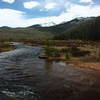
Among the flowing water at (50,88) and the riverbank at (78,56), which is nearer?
the flowing water at (50,88)

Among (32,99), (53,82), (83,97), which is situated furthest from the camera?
(53,82)

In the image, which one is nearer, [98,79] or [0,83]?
[0,83]

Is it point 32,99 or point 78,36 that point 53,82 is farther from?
point 78,36

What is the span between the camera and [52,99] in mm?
18062

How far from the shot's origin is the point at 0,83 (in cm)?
2297

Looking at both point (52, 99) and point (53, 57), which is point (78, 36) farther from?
point (52, 99)

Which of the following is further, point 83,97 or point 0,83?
point 0,83

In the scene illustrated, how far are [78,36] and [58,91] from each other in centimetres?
15461

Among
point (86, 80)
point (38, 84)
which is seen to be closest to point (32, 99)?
point (38, 84)

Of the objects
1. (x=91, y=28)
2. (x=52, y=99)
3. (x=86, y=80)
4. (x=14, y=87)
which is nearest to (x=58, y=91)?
(x=52, y=99)

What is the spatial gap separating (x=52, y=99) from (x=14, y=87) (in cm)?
525

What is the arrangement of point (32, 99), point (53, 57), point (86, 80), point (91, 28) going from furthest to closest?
point (91, 28), point (53, 57), point (86, 80), point (32, 99)

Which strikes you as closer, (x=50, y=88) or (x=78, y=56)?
(x=50, y=88)

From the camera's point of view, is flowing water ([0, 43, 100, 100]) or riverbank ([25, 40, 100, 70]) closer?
flowing water ([0, 43, 100, 100])
